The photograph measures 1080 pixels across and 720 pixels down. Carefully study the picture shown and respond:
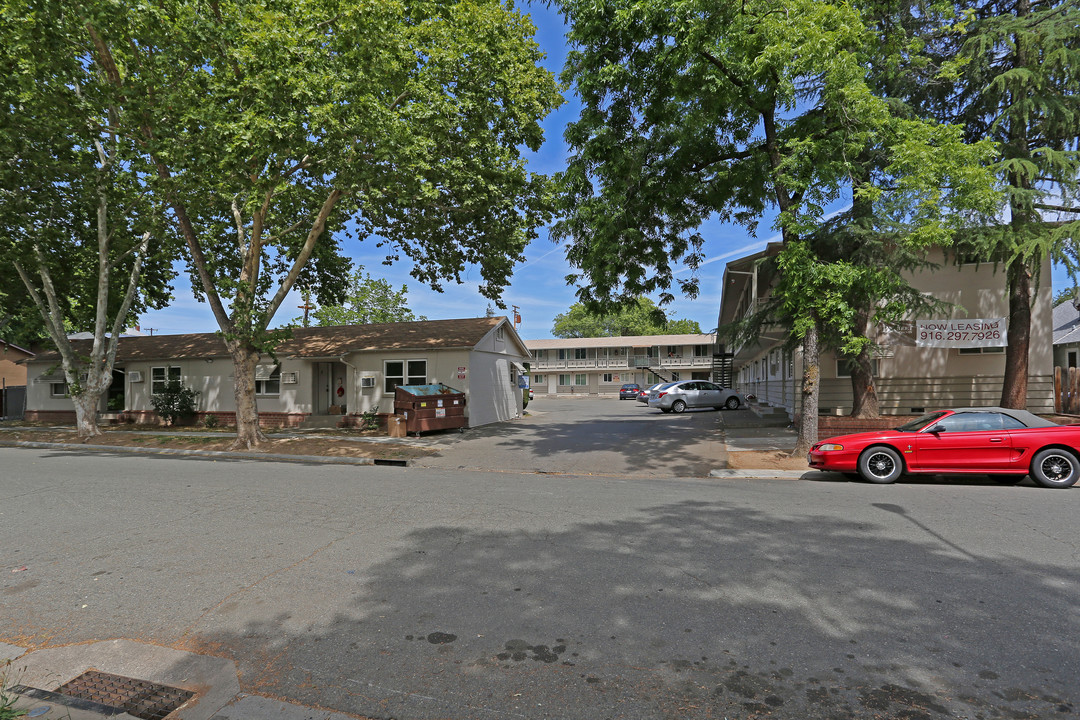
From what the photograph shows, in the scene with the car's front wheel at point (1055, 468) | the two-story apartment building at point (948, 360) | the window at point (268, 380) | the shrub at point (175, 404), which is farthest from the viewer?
the shrub at point (175, 404)

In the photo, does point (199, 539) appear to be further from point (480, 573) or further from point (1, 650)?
point (480, 573)

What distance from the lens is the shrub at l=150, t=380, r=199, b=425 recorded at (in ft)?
70.6

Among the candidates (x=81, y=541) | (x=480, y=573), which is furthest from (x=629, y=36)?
(x=81, y=541)

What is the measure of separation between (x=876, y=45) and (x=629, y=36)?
5.81 m

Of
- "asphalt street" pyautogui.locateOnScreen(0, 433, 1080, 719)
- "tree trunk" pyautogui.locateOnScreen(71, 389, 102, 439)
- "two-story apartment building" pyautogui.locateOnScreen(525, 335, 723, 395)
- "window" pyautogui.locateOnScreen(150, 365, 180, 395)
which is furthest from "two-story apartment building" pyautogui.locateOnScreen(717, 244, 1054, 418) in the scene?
"two-story apartment building" pyautogui.locateOnScreen(525, 335, 723, 395)

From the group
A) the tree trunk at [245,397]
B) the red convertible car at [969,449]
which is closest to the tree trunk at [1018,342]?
the red convertible car at [969,449]

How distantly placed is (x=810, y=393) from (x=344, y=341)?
1681 centimetres

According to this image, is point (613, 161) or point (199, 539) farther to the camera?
point (613, 161)

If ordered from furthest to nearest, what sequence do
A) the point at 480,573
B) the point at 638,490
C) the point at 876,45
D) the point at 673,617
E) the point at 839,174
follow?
the point at 876,45 < the point at 839,174 < the point at 638,490 < the point at 480,573 < the point at 673,617

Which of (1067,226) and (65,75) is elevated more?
(65,75)

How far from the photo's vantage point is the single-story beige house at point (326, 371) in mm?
19656

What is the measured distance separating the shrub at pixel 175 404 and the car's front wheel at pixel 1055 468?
25428 mm

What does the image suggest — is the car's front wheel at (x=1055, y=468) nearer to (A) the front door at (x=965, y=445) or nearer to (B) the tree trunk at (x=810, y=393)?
(A) the front door at (x=965, y=445)

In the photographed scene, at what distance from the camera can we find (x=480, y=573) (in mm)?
4633
